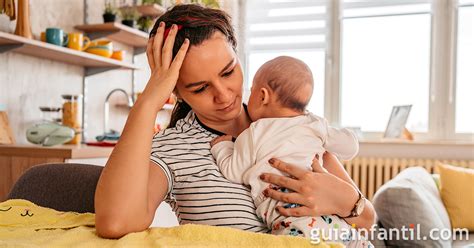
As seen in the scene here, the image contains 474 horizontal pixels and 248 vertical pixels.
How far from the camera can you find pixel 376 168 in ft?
14.5

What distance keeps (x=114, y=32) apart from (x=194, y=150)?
2.26 meters

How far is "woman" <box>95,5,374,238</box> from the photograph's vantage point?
94 centimetres

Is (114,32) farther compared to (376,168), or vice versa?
(376,168)

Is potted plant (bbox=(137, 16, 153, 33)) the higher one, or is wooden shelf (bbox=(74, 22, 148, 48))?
potted plant (bbox=(137, 16, 153, 33))

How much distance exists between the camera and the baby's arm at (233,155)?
1.04 metres

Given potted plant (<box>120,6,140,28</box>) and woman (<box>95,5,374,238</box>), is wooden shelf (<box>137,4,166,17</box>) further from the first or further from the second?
woman (<box>95,5,374,238</box>)

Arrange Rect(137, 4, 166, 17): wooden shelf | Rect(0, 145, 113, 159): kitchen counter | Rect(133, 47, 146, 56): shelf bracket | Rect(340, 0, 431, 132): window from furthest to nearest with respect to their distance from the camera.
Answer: Rect(340, 0, 431, 132): window, Rect(133, 47, 146, 56): shelf bracket, Rect(137, 4, 166, 17): wooden shelf, Rect(0, 145, 113, 159): kitchen counter

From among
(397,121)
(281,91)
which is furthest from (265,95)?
(397,121)

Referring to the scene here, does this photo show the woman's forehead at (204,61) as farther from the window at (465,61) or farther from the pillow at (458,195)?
the window at (465,61)

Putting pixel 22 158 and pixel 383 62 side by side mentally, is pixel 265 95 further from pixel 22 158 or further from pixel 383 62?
pixel 383 62

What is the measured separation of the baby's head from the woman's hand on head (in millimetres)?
282

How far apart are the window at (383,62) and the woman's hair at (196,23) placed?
3.84m

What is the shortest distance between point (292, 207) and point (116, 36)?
2.61 m

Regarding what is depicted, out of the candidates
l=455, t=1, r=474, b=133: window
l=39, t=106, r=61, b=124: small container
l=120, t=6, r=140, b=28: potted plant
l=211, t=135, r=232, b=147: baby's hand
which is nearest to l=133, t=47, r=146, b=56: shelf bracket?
l=120, t=6, r=140, b=28: potted plant
